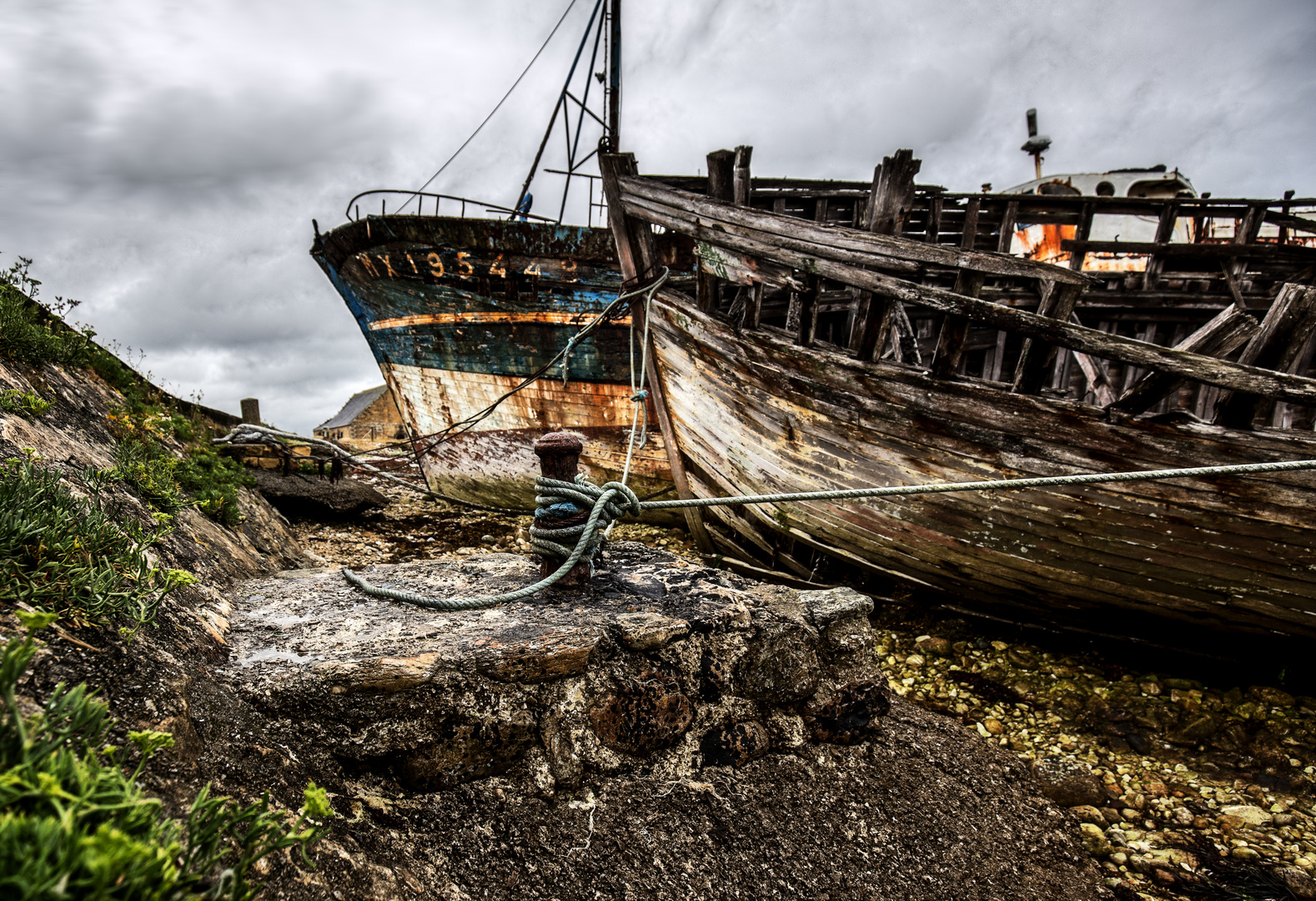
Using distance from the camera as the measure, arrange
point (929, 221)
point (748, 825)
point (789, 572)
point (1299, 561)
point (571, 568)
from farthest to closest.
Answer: point (929, 221), point (789, 572), point (1299, 561), point (571, 568), point (748, 825)

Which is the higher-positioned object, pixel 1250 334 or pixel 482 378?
pixel 1250 334

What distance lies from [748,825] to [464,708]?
94 cm

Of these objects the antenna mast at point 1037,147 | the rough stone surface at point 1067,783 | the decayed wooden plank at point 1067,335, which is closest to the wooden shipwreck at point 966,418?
the decayed wooden plank at point 1067,335

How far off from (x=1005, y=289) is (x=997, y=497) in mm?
3920

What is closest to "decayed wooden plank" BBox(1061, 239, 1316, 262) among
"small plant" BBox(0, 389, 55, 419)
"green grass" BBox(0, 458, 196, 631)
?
"green grass" BBox(0, 458, 196, 631)

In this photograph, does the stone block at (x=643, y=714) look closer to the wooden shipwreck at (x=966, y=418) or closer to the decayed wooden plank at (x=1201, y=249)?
the wooden shipwreck at (x=966, y=418)

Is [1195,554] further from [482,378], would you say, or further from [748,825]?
[482,378]

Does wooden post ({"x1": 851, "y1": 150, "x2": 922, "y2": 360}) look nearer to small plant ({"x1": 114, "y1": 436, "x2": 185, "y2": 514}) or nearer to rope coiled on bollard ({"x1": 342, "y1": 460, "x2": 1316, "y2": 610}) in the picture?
rope coiled on bollard ({"x1": 342, "y1": 460, "x2": 1316, "y2": 610})

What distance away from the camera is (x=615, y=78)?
26.1 ft

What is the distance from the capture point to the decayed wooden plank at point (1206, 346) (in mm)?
3025

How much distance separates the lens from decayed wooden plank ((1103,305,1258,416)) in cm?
303

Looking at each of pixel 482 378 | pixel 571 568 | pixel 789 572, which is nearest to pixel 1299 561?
pixel 789 572

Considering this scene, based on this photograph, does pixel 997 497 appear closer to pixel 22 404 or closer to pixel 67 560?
pixel 67 560

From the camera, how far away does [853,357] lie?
12.5ft
